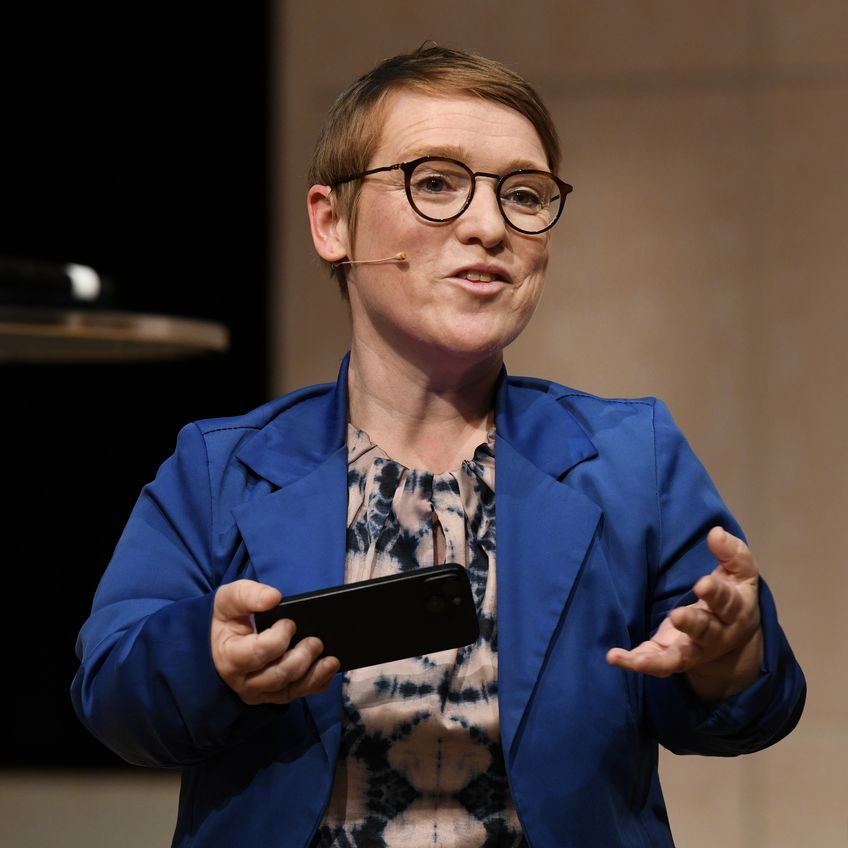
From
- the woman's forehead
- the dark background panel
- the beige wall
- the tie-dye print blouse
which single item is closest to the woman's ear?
the woman's forehead

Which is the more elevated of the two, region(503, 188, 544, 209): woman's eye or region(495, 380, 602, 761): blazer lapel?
region(503, 188, 544, 209): woman's eye

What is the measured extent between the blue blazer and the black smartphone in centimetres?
11

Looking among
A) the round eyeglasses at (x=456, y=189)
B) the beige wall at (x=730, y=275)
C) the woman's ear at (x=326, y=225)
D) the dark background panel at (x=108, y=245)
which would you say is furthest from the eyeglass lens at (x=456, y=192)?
the dark background panel at (x=108, y=245)

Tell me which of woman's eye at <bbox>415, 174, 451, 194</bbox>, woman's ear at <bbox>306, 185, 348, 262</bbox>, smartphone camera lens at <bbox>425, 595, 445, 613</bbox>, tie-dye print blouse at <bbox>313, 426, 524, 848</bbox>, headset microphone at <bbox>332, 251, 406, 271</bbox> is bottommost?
tie-dye print blouse at <bbox>313, 426, 524, 848</bbox>

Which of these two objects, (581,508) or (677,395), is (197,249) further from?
(581,508)

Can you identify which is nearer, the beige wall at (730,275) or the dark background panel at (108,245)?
the beige wall at (730,275)

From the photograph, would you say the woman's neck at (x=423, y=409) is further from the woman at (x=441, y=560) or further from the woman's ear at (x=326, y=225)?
the woman's ear at (x=326, y=225)

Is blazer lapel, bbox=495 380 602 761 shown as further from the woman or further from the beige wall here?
the beige wall

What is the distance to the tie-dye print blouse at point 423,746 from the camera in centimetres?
122

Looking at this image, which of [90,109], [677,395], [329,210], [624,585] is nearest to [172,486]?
[329,210]

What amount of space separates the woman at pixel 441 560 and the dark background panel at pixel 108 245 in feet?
7.57

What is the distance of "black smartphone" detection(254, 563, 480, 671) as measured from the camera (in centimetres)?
110

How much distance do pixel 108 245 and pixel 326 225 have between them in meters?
2.45

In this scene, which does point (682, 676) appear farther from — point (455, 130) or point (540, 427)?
point (455, 130)
